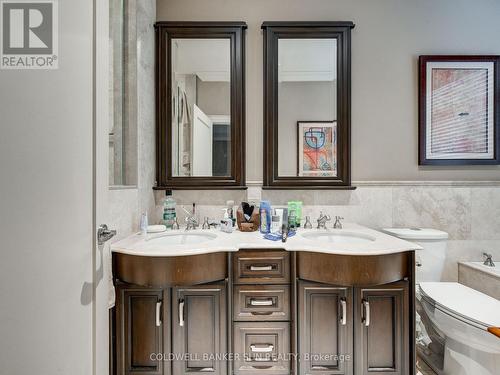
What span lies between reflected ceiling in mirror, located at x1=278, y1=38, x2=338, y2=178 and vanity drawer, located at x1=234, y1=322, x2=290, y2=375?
106 centimetres

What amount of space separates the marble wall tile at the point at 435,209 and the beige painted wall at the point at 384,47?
0.37 ft

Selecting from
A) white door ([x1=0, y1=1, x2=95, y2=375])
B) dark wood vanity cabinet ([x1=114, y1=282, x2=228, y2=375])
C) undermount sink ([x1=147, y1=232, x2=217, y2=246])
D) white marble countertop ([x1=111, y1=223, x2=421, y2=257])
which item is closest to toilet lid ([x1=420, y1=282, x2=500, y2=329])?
white marble countertop ([x1=111, y1=223, x2=421, y2=257])

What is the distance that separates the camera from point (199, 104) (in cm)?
179

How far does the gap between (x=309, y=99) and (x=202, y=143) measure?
0.79 m

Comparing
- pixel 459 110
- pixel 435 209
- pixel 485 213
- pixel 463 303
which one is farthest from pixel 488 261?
pixel 459 110

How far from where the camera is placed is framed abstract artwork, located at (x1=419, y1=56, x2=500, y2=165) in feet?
6.02

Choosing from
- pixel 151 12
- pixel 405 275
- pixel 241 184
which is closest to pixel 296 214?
pixel 241 184

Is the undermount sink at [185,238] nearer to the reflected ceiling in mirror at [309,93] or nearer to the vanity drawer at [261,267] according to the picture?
the vanity drawer at [261,267]

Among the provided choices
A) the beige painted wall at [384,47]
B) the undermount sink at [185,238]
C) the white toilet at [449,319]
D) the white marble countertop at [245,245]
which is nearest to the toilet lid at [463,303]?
the white toilet at [449,319]

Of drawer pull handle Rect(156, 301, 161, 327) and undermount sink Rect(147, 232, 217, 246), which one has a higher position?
undermount sink Rect(147, 232, 217, 246)

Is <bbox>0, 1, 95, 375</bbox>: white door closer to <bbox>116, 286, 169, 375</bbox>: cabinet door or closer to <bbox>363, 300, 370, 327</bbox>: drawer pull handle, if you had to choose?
<bbox>116, 286, 169, 375</bbox>: cabinet door

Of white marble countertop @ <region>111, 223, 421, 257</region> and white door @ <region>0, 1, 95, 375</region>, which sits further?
white marble countertop @ <region>111, 223, 421, 257</region>

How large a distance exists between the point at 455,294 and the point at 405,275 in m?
0.46

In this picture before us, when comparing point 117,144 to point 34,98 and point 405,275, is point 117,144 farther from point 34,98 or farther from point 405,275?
point 405,275
